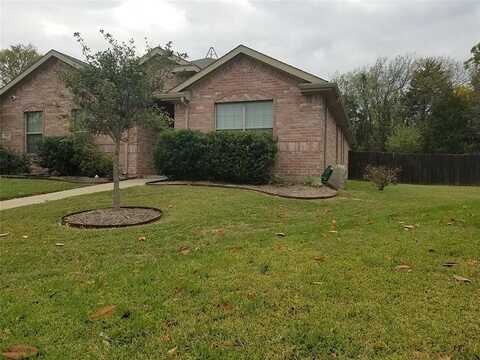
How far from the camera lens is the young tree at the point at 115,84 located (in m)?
5.79

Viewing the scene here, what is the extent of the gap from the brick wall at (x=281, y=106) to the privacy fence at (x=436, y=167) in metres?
10.5

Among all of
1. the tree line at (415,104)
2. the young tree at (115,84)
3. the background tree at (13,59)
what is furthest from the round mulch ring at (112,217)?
the background tree at (13,59)

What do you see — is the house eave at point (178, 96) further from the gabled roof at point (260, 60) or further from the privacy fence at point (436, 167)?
the privacy fence at point (436, 167)

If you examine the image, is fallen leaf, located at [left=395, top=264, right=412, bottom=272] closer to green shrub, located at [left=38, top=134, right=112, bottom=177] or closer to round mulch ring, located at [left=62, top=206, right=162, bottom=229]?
round mulch ring, located at [left=62, top=206, right=162, bottom=229]

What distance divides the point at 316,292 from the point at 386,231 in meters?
2.43

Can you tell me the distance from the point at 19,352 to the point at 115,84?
4698 millimetres

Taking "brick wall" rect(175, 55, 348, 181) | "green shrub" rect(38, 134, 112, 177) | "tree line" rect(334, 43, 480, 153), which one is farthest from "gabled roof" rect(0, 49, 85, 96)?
"tree line" rect(334, 43, 480, 153)

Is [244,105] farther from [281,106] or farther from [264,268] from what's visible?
[264,268]

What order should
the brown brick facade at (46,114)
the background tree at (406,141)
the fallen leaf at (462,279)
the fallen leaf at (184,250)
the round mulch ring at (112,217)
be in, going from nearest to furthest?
the fallen leaf at (462,279), the fallen leaf at (184,250), the round mulch ring at (112,217), the brown brick facade at (46,114), the background tree at (406,141)

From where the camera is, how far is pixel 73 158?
1279 cm

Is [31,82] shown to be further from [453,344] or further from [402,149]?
[402,149]

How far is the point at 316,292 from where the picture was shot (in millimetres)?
2764

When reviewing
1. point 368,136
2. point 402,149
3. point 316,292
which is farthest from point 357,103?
point 316,292

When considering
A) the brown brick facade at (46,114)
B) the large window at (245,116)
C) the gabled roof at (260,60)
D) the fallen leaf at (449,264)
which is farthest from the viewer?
the brown brick facade at (46,114)
